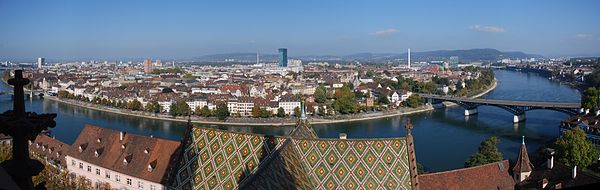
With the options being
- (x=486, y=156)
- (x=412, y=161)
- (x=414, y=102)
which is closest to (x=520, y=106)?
(x=414, y=102)

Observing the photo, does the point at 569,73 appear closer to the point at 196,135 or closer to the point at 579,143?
the point at 579,143

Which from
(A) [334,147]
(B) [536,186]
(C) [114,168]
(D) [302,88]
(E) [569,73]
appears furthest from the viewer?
(E) [569,73]

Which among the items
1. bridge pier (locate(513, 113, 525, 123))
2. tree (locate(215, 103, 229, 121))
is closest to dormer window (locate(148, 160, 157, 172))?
tree (locate(215, 103, 229, 121))

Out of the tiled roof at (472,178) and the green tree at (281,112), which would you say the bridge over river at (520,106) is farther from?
the tiled roof at (472,178)

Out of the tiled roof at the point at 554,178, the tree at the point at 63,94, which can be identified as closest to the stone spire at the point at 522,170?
the tiled roof at the point at 554,178

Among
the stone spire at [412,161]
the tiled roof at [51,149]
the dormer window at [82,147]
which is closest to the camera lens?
the stone spire at [412,161]

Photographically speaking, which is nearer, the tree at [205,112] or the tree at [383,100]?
the tree at [205,112]

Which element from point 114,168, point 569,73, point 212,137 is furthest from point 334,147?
point 569,73

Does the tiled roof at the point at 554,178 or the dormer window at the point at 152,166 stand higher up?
the tiled roof at the point at 554,178
